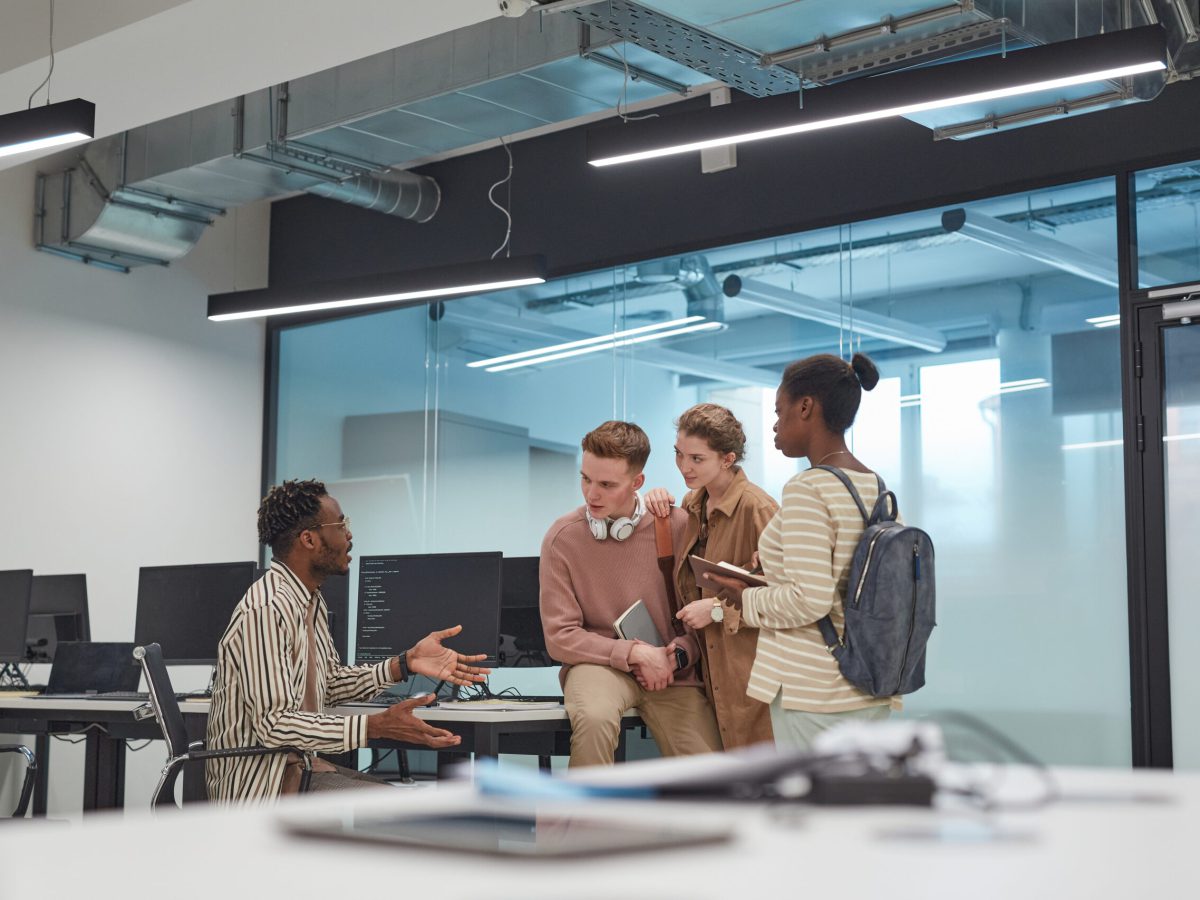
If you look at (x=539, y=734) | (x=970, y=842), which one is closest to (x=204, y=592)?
(x=539, y=734)

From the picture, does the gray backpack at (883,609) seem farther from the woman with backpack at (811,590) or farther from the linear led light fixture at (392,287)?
the linear led light fixture at (392,287)

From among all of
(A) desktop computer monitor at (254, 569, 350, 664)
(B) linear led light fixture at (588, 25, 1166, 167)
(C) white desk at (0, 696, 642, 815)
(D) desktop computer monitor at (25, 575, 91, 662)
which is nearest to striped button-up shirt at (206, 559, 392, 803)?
(C) white desk at (0, 696, 642, 815)

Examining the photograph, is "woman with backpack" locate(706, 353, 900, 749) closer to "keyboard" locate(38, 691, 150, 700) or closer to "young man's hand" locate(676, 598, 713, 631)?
"young man's hand" locate(676, 598, 713, 631)

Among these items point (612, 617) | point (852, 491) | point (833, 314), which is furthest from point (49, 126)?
point (833, 314)

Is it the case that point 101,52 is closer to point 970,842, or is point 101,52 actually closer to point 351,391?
point 351,391

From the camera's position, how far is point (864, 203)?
5.93m

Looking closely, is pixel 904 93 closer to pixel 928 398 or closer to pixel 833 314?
pixel 928 398

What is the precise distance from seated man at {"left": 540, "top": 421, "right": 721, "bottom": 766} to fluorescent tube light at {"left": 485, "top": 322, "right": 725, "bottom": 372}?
2.66m

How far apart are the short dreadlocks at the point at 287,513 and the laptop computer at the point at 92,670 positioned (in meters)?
1.95

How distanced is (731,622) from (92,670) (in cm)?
304

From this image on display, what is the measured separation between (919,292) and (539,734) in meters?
2.85

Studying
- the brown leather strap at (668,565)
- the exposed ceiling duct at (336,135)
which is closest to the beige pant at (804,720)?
the brown leather strap at (668,565)

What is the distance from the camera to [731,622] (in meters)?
3.31

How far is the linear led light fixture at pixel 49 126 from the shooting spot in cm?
417
